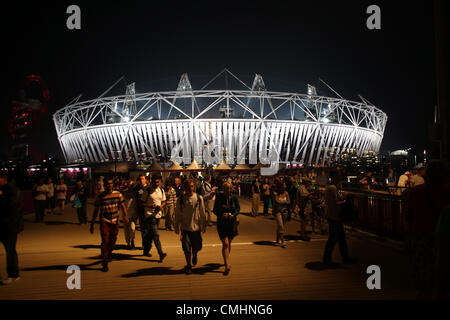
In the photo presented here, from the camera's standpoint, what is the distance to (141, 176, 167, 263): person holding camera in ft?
22.5

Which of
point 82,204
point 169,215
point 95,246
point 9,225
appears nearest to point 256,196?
point 169,215

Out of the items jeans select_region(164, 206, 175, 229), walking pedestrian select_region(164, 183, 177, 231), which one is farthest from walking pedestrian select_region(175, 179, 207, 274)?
jeans select_region(164, 206, 175, 229)

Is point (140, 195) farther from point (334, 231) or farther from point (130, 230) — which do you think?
point (334, 231)

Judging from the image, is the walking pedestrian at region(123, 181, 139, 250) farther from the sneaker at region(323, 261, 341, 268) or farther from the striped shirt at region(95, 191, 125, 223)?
the sneaker at region(323, 261, 341, 268)

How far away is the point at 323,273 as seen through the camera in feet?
18.5

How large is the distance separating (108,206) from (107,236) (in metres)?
0.54

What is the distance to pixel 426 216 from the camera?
3.65 metres

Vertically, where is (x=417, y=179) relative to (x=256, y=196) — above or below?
above

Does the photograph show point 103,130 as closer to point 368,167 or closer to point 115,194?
point 368,167

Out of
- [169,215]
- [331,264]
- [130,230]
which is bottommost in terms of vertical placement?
[169,215]

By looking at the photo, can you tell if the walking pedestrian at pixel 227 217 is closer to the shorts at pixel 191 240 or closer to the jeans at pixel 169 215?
the shorts at pixel 191 240

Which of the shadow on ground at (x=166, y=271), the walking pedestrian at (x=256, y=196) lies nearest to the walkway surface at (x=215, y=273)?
the shadow on ground at (x=166, y=271)

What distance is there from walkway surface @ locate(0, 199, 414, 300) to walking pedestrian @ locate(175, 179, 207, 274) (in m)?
0.44
